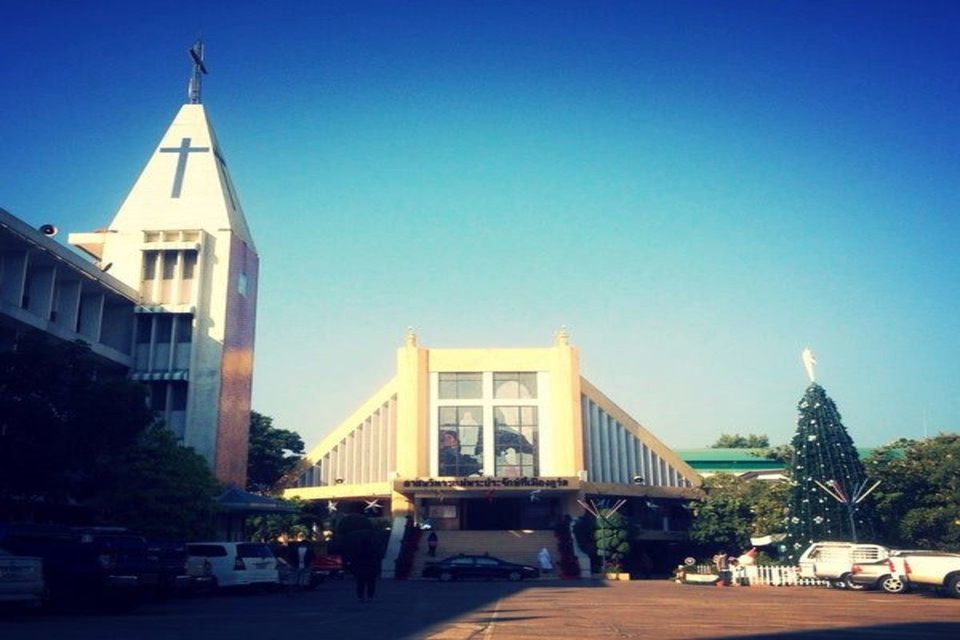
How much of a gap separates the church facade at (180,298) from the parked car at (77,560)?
21.9 meters

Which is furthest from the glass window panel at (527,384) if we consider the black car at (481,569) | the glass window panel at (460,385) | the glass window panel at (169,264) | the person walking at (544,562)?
the glass window panel at (169,264)

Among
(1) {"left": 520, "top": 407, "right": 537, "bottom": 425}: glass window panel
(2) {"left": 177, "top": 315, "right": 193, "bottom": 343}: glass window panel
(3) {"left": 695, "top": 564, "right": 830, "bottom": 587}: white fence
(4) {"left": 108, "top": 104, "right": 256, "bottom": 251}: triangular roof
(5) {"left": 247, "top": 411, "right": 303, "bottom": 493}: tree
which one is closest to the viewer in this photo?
(3) {"left": 695, "top": 564, "right": 830, "bottom": 587}: white fence

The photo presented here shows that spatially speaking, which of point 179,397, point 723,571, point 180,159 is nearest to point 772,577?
point 723,571

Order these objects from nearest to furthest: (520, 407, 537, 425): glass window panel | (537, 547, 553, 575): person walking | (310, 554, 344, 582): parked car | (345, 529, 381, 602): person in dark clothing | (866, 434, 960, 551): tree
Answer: (345, 529, 381, 602): person in dark clothing, (866, 434, 960, 551): tree, (310, 554, 344, 582): parked car, (537, 547, 553, 575): person walking, (520, 407, 537, 425): glass window panel

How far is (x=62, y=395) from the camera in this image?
21.7 meters

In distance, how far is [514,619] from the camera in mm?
13953

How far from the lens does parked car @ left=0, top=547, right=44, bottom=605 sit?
13.6 metres

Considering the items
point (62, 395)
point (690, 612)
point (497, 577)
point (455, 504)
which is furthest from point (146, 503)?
point (455, 504)

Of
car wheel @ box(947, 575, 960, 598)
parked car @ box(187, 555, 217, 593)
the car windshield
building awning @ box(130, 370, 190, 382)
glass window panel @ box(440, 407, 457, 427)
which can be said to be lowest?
car wheel @ box(947, 575, 960, 598)

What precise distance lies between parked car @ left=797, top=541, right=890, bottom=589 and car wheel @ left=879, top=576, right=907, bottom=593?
0.66 metres

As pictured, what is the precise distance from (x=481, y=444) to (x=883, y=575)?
24504mm

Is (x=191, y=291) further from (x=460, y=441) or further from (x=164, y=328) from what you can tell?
(x=460, y=441)

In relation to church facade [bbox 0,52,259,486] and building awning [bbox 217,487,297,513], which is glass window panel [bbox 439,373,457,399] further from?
building awning [bbox 217,487,297,513]

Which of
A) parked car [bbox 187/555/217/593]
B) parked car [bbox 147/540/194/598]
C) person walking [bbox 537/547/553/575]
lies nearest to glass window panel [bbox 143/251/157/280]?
parked car [bbox 187/555/217/593]
